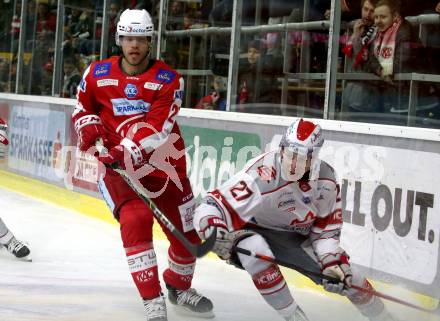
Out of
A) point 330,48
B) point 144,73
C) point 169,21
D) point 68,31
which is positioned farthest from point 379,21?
point 68,31

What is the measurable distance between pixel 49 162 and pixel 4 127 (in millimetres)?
3475

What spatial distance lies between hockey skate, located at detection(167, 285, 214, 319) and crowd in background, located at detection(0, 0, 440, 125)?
1.53 m

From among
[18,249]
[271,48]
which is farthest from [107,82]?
[271,48]

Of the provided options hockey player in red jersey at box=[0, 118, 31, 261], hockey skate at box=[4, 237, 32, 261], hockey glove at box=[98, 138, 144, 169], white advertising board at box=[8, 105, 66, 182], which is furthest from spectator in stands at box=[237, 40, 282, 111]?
white advertising board at box=[8, 105, 66, 182]

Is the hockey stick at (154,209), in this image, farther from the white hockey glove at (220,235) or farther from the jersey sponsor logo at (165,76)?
the jersey sponsor logo at (165,76)

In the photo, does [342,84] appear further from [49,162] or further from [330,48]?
[49,162]

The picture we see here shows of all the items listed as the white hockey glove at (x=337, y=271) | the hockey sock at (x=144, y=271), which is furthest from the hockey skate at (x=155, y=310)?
the white hockey glove at (x=337, y=271)

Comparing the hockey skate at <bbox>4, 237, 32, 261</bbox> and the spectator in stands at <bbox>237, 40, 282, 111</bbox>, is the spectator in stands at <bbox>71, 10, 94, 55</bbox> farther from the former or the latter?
the hockey skate at <bbox>4, 237, 32, 261</bbox>

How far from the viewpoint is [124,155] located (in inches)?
163

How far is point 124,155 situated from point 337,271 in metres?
1.08

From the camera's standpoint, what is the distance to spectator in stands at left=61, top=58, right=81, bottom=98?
889 cm

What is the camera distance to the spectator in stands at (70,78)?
889 cm

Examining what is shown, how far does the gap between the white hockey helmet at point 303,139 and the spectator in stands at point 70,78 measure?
532 centimetres

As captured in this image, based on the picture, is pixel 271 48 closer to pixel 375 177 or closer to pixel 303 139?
pixel 375 177
